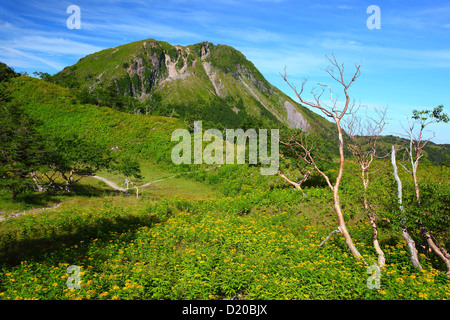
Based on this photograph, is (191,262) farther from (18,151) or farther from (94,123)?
(94,123)

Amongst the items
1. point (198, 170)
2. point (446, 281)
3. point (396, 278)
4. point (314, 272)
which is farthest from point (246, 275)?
point (198, 170)

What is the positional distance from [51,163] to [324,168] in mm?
24085

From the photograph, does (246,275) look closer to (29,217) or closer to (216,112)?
(29,217)

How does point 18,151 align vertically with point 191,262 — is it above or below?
above

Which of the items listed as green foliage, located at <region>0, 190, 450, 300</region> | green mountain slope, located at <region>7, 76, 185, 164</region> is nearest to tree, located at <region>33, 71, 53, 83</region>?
green mountain slope, located at <region>7, 76, 185, 164</region>

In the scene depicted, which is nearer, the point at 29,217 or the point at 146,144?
the point at 29,217

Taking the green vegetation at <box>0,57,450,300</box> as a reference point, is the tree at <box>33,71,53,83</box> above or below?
above

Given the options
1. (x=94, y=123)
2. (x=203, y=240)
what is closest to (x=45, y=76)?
(x=94, y=123)

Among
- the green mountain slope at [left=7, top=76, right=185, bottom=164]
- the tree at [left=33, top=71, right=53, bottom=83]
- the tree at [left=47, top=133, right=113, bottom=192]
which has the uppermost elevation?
the tree at [left=33, top=71, right=53, bottom=83]

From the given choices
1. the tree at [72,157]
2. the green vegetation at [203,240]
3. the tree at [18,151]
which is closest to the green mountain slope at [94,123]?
the tree at [72,157]

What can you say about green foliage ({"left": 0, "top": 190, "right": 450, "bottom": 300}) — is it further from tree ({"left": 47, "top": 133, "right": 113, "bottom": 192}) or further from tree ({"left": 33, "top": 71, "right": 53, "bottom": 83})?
tree ({"left": 33, "top": 71, "right": 53, "bottom": 83})
